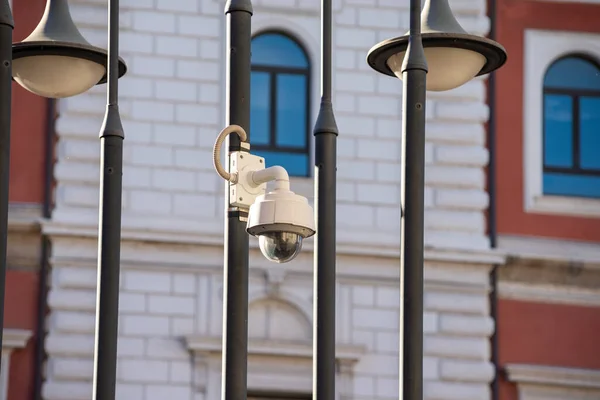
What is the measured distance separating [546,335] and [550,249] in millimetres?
893

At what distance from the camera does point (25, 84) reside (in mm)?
12609

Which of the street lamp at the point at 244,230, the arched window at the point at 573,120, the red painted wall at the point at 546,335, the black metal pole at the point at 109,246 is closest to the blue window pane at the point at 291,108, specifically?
the arched window at the point at 573,120

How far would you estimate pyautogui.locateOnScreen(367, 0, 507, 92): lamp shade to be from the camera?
12.4 meters

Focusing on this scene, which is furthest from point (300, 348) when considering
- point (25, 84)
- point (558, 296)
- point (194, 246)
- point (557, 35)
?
point (25, 84)

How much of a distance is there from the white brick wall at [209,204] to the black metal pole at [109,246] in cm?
874

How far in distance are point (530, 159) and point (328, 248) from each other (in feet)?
33.3

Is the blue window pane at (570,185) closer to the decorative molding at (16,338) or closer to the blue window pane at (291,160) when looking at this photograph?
the blue window pane at (291,160)

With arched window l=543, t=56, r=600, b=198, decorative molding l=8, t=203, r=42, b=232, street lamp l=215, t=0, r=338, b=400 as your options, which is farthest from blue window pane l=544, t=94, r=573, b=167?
street lamp l=215, t=0, r=338, b=400

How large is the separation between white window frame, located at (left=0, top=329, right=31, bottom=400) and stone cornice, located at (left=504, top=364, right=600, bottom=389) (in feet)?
16.1

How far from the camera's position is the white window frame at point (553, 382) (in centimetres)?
2122

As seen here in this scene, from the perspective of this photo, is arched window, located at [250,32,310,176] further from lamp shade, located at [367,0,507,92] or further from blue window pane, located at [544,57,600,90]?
lamp shade, located at [367,0,507,92]

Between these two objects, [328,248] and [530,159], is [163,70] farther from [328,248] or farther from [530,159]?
[328,248]

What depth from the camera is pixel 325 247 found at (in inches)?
470

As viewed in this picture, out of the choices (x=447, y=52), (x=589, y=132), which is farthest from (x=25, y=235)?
(x=447, y=52)
